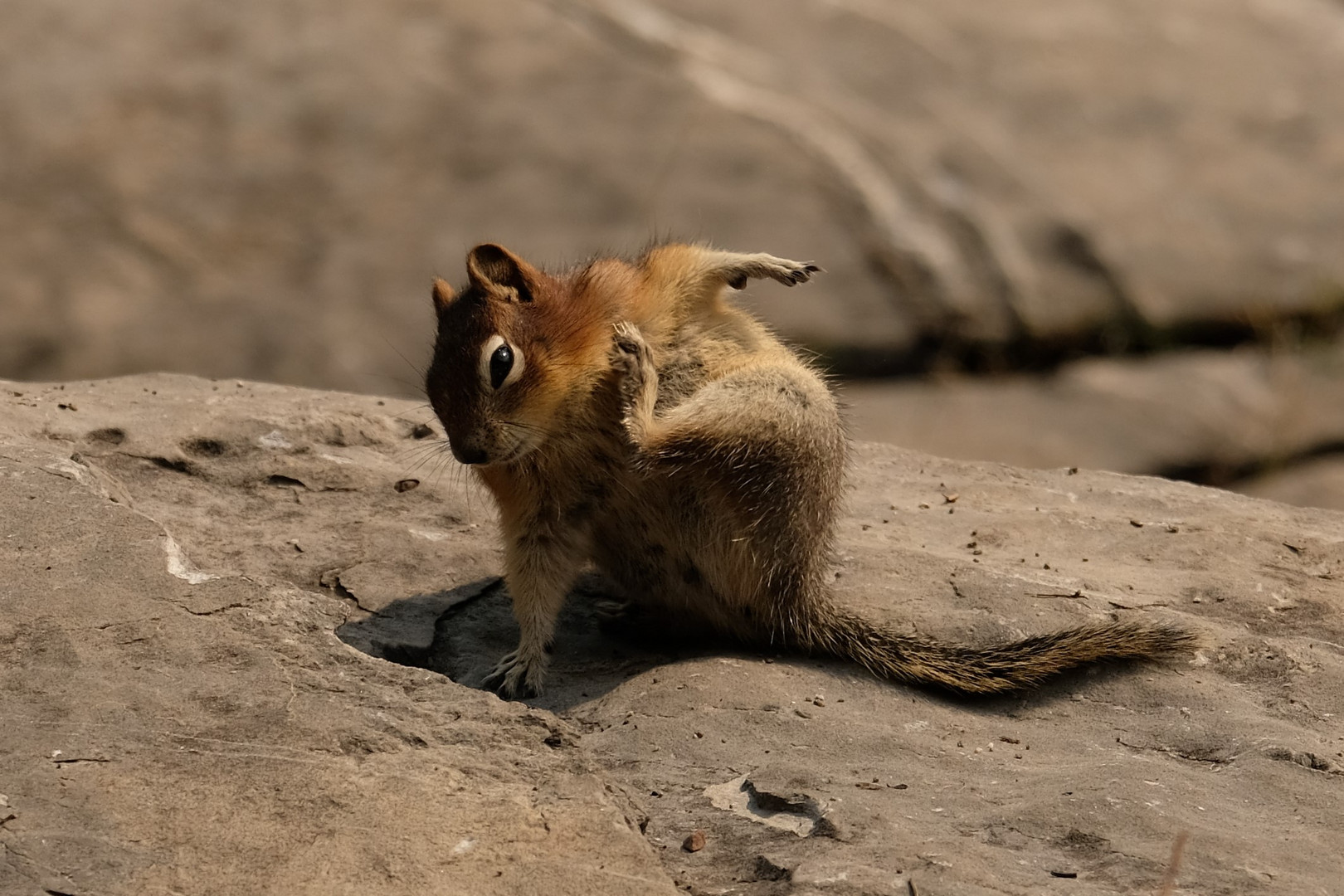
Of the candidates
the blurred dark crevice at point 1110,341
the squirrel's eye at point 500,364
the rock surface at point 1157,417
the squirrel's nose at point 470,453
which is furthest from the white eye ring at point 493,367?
the blurred dark crevice at point 1110,341

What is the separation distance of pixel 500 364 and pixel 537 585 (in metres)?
0.86

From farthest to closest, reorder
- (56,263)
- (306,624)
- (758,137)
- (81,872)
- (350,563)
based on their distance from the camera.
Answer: (758,137)
(56,263)
(350,563)
(306,624)
(81,872)

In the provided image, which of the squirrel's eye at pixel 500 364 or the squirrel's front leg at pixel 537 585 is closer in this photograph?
the squirrel's eye at pixel 500 364

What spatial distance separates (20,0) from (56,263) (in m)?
2.92

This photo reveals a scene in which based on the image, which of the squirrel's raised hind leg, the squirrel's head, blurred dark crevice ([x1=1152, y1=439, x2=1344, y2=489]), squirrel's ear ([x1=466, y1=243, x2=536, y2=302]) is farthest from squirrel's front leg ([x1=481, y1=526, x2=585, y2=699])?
blurred dark crevice ([x1=1152, y1=439, x2=1344, y2=489])

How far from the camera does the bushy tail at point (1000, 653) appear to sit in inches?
233

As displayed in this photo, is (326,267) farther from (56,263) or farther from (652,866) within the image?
(652,866)

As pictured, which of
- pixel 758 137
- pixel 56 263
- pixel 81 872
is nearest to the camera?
pixel 81 872

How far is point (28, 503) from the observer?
236 inches

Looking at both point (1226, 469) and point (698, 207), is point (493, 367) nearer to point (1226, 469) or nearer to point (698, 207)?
point (698, 207)

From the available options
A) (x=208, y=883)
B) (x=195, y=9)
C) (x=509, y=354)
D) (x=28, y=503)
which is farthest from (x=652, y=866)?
(x=195, y=9)

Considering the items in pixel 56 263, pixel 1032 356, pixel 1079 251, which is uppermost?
pixel 1079 251

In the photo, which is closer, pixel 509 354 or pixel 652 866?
pixel 652 866

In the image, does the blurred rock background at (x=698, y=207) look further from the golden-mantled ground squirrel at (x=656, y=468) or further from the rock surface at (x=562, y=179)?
the golden-mantled ground squirrel at (x=656, y=468)
